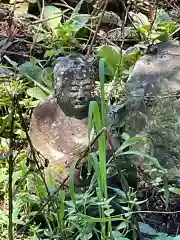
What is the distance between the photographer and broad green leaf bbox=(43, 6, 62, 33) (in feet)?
14.8

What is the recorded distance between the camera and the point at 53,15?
4.61 metres

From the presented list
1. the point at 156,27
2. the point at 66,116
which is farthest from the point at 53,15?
the point at 66,116

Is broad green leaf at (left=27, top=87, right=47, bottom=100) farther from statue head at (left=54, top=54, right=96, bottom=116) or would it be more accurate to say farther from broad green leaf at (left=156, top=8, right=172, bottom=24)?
broad green leaf at (left=156, top=8, right=172, bottom=24)

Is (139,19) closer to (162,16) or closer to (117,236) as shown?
(162,16)

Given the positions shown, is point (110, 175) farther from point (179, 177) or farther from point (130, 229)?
point (179, 177)

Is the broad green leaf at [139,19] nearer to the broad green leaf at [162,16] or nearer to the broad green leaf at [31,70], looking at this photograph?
the broad green leaf at [162,16]

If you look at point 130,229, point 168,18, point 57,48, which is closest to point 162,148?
point 130,229

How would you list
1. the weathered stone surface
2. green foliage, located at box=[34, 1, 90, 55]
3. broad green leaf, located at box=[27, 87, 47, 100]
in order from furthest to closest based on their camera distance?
green foliage, located at box=[34, 1, 90, 55] < broad green leaf, located at box=[27, 87, 47, 100] < the weathered stone surface

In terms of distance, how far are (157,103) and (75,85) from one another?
0.50m

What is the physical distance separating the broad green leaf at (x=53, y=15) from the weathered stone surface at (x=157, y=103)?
978 millimetres

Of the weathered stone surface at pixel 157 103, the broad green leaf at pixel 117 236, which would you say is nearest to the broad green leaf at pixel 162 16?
the weathered stone surface at pixel 157 103

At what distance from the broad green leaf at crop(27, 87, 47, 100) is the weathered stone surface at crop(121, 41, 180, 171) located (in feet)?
1.81

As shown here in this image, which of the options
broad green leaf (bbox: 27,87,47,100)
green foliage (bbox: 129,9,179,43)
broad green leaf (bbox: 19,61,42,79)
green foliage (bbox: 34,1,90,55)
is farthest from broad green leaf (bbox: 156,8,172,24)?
broad green leaf (bbox: 27,87,47,100)

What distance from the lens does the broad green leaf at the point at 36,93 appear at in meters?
3.73
